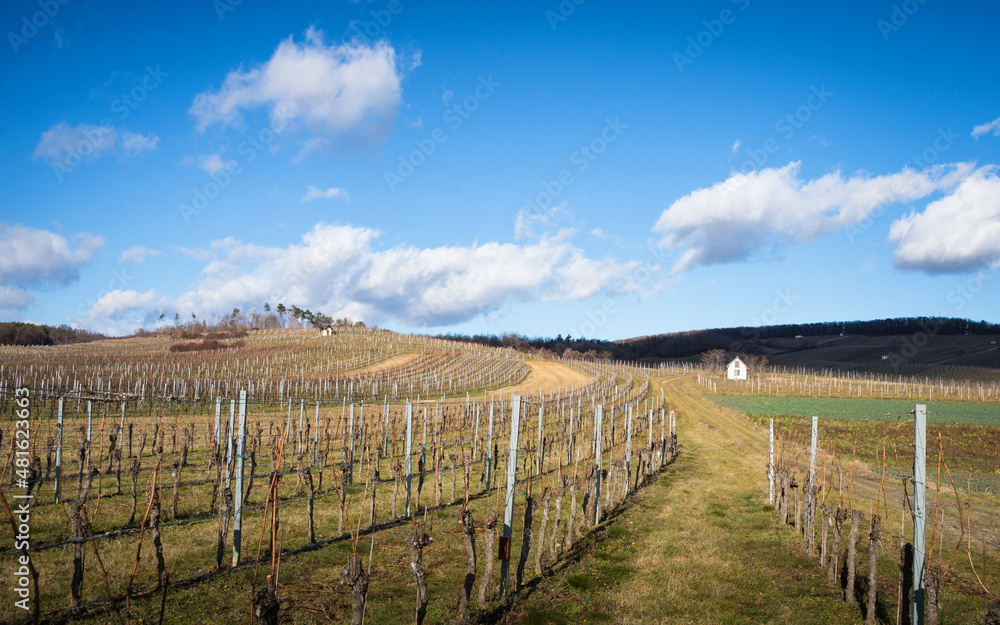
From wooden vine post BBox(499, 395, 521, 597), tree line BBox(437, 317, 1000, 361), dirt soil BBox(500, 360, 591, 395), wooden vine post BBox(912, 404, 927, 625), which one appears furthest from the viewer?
tree line BBox(437, 317, 1000, 361)

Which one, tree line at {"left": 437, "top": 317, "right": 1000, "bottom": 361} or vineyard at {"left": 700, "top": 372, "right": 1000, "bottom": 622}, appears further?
tree line at {"left": 437, "top": 317, "right": 1000, "bottom": 361}

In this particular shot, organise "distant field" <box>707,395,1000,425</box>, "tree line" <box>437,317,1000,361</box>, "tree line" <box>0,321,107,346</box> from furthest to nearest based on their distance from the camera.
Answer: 1. "tree line" <box>437,317,1000,361</box>
2. "tree line" <box>0,321,107,346</box>
3. "distant field" <box>707,395,1000,425</box>

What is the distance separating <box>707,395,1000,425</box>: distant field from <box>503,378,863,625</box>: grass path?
25.1 m

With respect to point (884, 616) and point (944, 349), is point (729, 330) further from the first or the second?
point (884, 616)

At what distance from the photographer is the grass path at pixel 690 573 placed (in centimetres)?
755

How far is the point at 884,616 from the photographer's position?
771 cm

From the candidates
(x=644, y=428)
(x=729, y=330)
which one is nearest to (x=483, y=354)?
(x=644, y=428)

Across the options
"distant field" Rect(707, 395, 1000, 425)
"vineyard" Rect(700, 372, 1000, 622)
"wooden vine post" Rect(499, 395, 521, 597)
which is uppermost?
"wooden vine post" Rect(499, 395, 521, 597)

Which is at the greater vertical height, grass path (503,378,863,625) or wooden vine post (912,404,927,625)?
wooden vine post (912,404,927,625)

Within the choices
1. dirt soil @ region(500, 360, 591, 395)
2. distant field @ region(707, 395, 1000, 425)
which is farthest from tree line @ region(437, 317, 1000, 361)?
distant field @ region(707, 395, 1000, 425)

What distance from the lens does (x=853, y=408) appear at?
40.4 m

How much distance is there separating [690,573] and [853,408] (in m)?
39.4

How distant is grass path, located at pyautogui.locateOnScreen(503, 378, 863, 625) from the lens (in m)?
7.55

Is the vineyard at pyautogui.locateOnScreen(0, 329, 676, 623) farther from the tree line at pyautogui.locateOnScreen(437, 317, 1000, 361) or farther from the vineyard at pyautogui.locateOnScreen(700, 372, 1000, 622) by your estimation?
the tree line at pyautogui.locateOnScreen(437, 317, 1000, 361)
